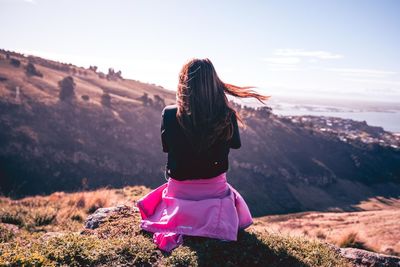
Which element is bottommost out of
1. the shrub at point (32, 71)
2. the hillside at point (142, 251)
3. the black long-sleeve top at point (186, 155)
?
the hillside at point (142, 251)

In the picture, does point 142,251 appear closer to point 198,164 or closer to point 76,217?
point 198,164

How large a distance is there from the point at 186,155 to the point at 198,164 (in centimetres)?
22

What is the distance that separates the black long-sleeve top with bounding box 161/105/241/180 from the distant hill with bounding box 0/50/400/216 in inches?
703

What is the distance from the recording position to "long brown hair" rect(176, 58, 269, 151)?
4.85m

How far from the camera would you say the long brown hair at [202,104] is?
4.85 meters

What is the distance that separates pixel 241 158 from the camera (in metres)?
46.3

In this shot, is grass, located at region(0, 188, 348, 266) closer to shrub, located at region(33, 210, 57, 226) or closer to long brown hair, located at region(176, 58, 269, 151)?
long brown hair, located at region(176, 58, 269, 151)

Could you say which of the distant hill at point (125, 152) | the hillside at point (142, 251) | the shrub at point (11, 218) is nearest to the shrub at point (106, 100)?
the distant hill at point (125, 152)

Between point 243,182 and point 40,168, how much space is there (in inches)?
862

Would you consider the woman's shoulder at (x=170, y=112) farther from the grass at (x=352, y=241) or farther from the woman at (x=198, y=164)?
the grass at (x=352, y=241)

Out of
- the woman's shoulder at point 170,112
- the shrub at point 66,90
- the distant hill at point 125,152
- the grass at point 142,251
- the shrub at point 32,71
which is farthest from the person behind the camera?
the shrub at point 32,71

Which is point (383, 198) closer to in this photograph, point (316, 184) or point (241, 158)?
point (316, 184)

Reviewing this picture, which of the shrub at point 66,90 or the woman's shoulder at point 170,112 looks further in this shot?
the shrub at point 66,90

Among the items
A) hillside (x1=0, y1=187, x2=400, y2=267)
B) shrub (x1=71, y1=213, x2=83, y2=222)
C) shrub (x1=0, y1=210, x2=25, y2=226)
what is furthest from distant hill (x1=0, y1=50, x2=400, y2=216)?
hillside (x1=0, y1=187, x2=400, y2=267)
